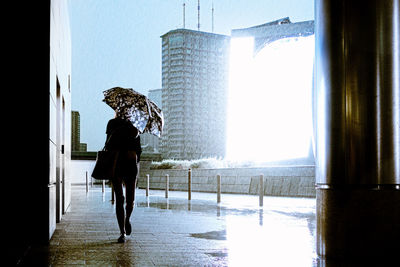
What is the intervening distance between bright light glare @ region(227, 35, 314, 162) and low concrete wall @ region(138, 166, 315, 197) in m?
4.12

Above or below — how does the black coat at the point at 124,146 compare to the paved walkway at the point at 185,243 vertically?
above

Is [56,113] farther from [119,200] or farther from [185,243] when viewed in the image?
[185,243]

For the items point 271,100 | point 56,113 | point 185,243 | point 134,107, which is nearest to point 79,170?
point 271,100

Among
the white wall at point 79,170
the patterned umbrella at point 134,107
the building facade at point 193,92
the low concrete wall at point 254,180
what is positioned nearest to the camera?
the patterned umbrella at point 134,107

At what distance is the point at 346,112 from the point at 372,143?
16.8 inches

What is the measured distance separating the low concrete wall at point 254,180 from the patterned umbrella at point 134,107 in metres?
12.1

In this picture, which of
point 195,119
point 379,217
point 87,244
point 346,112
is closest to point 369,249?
point 379,217

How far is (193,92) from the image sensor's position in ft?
→ 243

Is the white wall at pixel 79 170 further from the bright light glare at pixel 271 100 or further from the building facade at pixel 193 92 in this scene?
the building facade at pixel 193 92

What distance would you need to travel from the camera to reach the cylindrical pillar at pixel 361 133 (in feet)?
18.7

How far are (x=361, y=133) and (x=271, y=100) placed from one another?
85.6 feet

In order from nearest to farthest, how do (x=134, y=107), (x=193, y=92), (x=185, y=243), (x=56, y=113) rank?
1. (x=185, y=243)
2. (x=134, y=107)
3. (x=56, y=113)
4. (x=193, y=92)

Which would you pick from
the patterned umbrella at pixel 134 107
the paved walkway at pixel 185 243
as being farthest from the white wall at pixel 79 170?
the patterned umbrella at pixel 134 107
